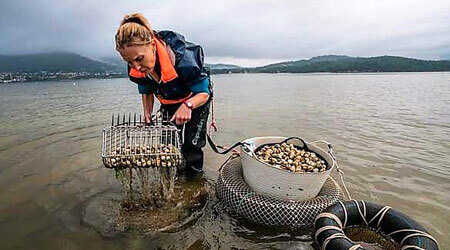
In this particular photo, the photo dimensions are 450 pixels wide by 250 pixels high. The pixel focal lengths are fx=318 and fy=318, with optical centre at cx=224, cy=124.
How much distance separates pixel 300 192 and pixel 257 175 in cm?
63

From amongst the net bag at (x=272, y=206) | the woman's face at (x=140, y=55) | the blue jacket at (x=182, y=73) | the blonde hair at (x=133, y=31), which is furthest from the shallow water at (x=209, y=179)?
the blonde hair at (x=133, y=31)

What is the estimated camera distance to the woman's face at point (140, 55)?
363 cm

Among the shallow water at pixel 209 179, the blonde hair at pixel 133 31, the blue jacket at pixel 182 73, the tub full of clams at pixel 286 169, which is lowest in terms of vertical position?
the shallow water at pixel 209 179

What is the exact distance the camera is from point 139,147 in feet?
14.1

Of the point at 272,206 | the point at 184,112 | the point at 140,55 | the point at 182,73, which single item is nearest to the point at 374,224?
the point at 272,206

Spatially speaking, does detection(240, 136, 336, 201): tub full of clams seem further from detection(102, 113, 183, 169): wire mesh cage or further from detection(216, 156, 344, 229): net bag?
detection(102, 113, 183, 169): wire mesh cage

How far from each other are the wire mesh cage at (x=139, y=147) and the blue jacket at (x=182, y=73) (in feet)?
2.03

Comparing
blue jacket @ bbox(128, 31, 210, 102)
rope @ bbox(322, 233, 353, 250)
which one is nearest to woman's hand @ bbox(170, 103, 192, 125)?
blue jacket @ bbox(128, 31, 210, 102)

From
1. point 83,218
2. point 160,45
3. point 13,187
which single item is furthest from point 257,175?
point 13,187

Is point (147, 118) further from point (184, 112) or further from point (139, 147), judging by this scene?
point (184, 112)

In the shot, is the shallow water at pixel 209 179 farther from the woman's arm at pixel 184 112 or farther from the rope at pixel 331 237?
the woman's arm at pixel 184 112

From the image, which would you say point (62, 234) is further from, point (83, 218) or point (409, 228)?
point (409, 228)

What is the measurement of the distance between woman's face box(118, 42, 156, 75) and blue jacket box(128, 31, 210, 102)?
0.79 ft

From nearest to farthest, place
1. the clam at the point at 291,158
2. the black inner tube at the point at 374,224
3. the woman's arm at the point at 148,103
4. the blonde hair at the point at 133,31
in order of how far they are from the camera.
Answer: the black inner tube at the point at 374,224
the blonde hair at the point at 133,31
the clam at the point at 291,158
the woman's arm at the point at 148,103
